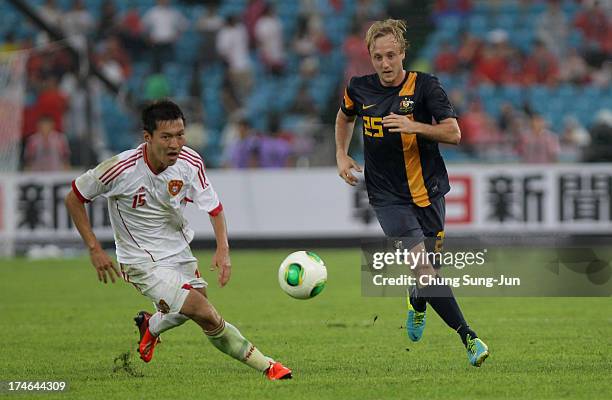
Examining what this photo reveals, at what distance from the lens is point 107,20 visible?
23.2 meters

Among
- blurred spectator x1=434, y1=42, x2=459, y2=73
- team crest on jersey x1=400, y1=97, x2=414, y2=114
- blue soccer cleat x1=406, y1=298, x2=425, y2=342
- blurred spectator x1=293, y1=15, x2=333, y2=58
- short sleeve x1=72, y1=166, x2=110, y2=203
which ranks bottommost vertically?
blue soccer cleat x1=406, y1=298, x2=425, y2=342

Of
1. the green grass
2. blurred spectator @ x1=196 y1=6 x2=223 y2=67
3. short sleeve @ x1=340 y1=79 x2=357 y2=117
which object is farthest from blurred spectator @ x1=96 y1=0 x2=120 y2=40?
short sleeve @ x1=340 y1=79 x2=357 y2=117

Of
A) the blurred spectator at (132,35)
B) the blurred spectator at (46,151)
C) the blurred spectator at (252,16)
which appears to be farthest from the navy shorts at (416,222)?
the blurred spectator at (132,35)

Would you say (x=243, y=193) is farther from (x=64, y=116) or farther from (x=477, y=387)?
(x=477, y=387)

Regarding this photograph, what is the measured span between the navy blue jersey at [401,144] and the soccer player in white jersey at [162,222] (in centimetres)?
132

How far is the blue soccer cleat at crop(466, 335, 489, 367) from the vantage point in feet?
24.3

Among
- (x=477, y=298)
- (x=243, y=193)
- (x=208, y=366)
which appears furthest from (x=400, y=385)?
(x=243, y=193)

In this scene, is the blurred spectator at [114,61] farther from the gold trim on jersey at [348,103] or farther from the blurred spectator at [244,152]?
the gold trim on jersey at [348,103]

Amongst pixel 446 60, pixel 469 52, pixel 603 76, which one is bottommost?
pixel 603 76

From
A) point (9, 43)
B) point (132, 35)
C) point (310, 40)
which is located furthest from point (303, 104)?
point (9, 43)

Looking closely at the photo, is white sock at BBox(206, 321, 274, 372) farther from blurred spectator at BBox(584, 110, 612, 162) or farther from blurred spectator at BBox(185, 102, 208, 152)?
blurred spectator at BBox(185, 102, 208, 152)

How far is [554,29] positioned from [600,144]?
17.2 ft

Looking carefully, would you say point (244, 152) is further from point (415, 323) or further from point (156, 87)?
point (415, 323)

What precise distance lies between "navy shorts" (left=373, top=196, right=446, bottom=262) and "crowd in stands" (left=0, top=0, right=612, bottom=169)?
11.8m
